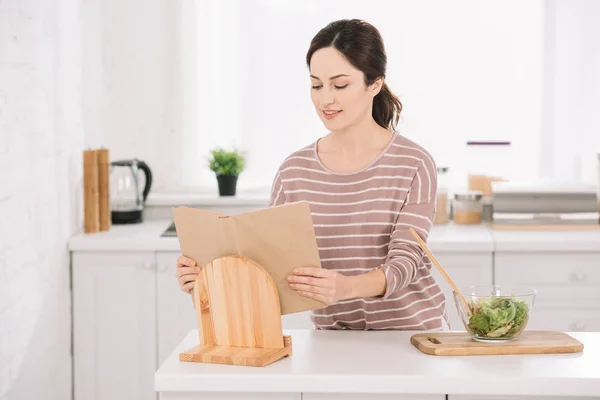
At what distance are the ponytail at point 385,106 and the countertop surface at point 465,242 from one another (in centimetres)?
105

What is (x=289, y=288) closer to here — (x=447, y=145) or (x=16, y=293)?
(x=16, y=293)

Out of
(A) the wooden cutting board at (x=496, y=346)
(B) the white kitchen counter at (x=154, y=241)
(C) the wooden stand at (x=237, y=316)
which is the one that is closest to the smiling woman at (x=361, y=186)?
(A) the wooden cutting board at (x=496, y=346)

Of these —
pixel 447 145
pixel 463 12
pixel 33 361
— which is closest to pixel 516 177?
pixel 447 145

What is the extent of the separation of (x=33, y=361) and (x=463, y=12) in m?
2.23

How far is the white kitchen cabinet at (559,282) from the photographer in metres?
3.27

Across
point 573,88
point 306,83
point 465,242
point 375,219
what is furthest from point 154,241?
point 573,88

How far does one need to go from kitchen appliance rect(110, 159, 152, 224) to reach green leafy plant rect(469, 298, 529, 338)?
206 centimetres

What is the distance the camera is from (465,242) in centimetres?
325

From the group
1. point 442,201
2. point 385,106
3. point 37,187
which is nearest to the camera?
point 385,106

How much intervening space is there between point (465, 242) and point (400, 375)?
163 centimetres

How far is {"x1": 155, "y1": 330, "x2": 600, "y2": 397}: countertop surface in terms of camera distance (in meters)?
1.66

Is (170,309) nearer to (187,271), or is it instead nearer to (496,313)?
(187,271)

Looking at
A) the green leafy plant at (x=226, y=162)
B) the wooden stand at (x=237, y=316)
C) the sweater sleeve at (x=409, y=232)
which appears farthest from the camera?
the green leafy plant at (x=226, y=162)

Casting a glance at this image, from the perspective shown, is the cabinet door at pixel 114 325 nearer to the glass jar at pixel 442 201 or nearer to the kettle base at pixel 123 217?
the kettle base at pixel 123 217
